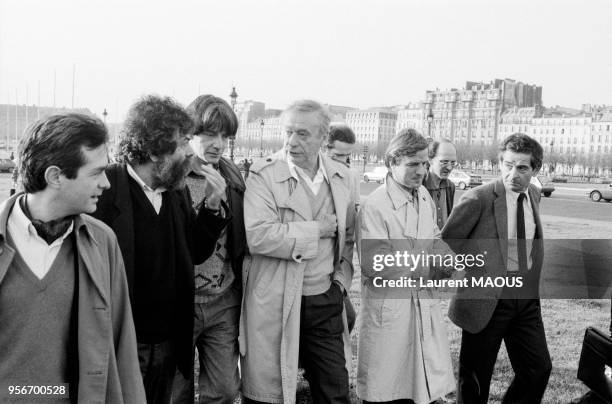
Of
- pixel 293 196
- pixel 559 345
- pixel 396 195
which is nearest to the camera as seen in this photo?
pixel 293 196

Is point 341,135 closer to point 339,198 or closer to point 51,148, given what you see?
point 339,198

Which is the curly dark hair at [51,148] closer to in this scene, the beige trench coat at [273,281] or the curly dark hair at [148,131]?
the curly dark hair at [148,131]

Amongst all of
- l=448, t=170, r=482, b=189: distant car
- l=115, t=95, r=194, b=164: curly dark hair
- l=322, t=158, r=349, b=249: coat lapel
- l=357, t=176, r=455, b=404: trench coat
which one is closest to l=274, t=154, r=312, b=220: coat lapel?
l=322, t=158, r=349, b=249: coat lapel

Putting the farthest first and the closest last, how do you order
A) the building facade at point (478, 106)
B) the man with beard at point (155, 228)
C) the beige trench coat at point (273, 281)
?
the building facade at point (478, 106) < the beige trench coat at point (273, 281) < the man with beard at point (155, 228)

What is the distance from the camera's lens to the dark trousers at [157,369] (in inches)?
110

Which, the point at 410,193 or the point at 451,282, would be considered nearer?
the point at 410,193

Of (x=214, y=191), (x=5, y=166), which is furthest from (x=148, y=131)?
(x=5, y=166)

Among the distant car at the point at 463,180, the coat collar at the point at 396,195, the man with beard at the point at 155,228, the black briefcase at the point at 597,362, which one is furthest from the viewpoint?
the distant car at the point at 463,180

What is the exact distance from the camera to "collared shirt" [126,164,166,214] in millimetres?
2805

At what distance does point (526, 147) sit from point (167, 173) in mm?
2305

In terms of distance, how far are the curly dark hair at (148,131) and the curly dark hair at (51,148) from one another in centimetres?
65

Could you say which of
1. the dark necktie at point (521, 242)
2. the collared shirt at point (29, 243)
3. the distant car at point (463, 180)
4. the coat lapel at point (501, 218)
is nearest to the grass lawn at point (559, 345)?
the dark necktie at point (521, 242)

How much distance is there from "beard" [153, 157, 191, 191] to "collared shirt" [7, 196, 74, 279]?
0.79m

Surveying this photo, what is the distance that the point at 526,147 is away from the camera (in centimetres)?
388
